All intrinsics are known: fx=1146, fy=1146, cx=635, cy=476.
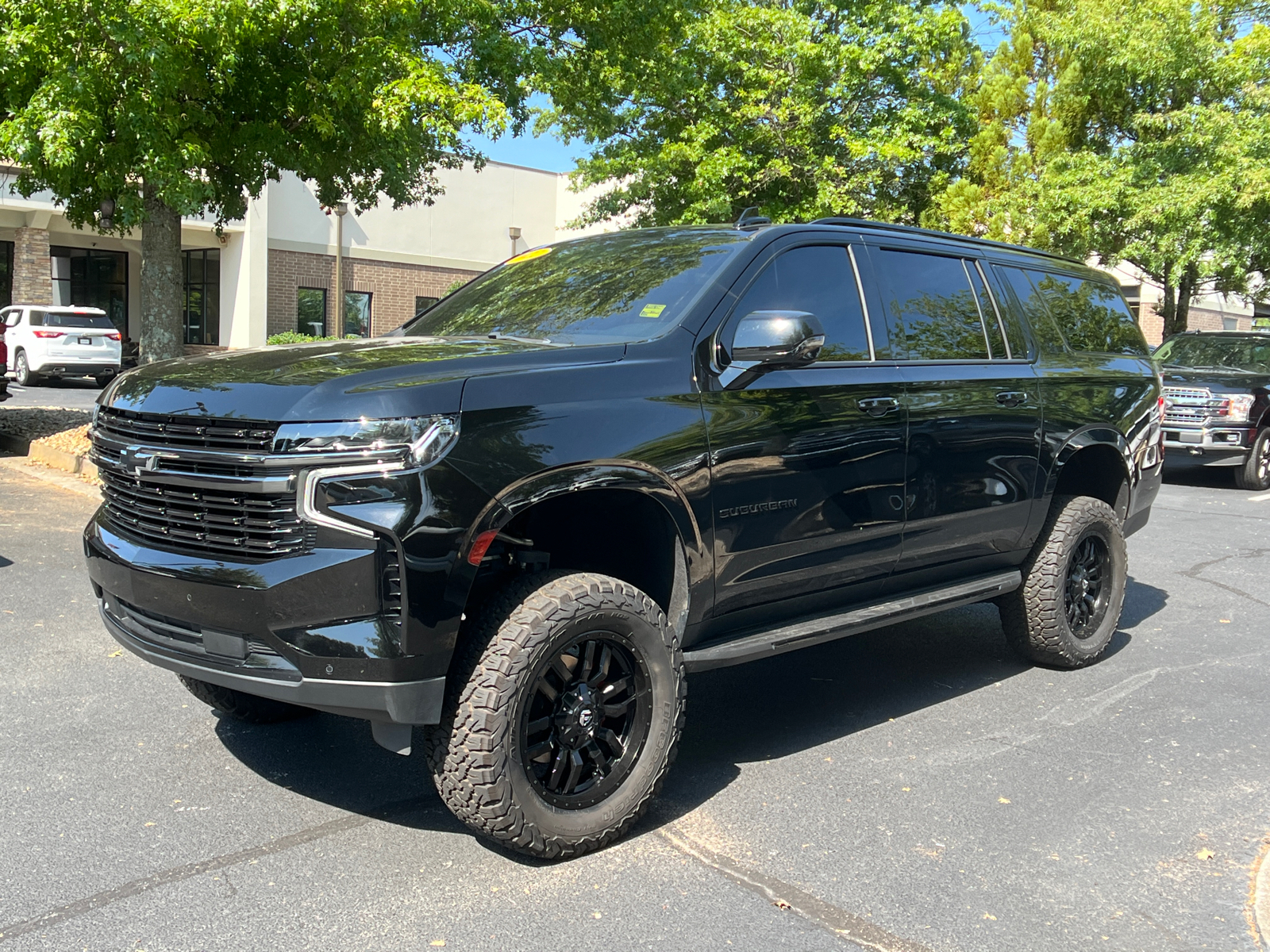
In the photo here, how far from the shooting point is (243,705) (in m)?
4.50

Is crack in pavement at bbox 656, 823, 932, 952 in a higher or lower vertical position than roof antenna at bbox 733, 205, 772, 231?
lower

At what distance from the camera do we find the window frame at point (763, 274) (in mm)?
4074

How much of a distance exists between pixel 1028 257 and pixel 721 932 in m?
4.08

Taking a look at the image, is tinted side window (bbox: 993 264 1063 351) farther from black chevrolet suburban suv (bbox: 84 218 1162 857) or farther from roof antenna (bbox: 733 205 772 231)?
roof antenna (bbox: 733 205 772 231)

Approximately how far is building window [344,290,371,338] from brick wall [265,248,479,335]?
12 centimetres

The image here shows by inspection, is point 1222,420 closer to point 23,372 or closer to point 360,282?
point 23,372

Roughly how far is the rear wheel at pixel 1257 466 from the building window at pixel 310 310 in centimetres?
2317

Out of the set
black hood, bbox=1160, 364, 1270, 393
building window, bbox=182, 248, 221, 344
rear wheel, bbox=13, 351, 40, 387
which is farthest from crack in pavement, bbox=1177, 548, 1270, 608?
building window, bbox=182, 248, 221, 344

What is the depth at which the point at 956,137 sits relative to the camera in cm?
2003

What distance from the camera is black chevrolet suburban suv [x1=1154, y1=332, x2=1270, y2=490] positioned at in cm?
1346

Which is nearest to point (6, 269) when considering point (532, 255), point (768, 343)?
point (532, 255)

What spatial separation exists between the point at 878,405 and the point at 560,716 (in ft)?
6.09

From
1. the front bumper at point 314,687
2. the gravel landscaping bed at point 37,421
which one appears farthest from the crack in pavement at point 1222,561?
the gravel landscaping bed at point 37,421

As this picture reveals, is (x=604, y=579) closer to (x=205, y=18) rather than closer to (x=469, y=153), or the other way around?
(x=205, y=18)
